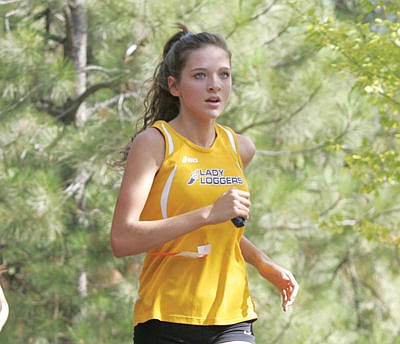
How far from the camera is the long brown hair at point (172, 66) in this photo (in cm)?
237

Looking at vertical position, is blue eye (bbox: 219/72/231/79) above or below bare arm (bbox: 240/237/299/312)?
above

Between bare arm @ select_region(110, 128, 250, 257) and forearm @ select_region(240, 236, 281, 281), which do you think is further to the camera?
forearm @ select_region(240, 236, 281, 281)

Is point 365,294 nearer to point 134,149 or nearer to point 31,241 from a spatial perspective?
point 31,241

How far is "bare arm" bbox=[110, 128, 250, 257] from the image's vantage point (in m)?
2.02

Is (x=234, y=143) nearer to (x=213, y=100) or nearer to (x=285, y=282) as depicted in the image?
(x=213, y=100)

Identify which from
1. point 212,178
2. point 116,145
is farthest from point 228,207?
point 116,145

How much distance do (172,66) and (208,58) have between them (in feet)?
0.49

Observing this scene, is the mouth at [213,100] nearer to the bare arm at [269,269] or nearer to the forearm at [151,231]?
the bare arm at [269,269]

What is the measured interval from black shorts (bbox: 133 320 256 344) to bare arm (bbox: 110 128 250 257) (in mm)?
204

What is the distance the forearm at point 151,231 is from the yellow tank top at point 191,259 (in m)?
0.08

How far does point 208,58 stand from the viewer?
2316mm

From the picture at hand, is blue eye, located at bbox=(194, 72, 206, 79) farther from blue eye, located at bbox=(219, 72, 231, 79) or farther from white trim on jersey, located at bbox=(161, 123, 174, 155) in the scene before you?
white trim on jersey, located at bbox=(161, 123, 174, 155)

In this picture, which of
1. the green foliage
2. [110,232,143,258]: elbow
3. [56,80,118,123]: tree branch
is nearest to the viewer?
[110,232,143,258]: elbow

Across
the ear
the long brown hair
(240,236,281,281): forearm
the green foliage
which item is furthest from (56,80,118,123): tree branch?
(240,236,281,281): forearm
